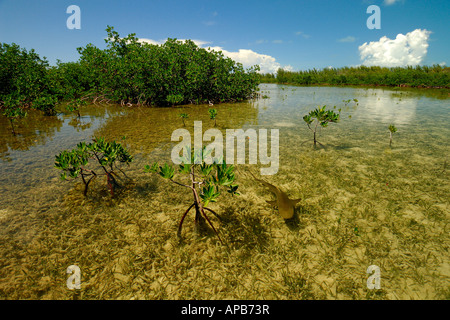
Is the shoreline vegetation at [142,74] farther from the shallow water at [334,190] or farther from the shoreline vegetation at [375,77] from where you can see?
the shoreline vegetation at [375,77]

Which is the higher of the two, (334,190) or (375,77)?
(375,77)

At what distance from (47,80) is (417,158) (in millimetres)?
20519

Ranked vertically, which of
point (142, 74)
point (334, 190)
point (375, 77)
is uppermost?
point (375, 77)

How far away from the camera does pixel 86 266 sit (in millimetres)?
2551

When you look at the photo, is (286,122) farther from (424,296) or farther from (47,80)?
(47,80)

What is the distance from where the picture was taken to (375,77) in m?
37.2

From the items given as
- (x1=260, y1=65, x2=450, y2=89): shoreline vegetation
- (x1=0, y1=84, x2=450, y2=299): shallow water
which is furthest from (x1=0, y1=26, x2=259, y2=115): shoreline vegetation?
(x1=260, y1=65, x2=450, y2=89): shoreline vegetation

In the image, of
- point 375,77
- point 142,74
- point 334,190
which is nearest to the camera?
point 334,190

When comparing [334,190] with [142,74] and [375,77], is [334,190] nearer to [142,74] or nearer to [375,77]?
[142,74]

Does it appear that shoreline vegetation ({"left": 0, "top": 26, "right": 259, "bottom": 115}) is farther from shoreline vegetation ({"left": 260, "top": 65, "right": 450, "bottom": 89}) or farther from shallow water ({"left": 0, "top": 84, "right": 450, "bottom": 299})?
shoreline vegetation ({"left": 260, "top": 65, "right": 450, "bottom": 89})

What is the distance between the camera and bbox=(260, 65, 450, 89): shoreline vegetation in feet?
102

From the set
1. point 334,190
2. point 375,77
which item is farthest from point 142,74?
point 375,77

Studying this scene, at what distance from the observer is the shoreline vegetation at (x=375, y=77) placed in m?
31.2
